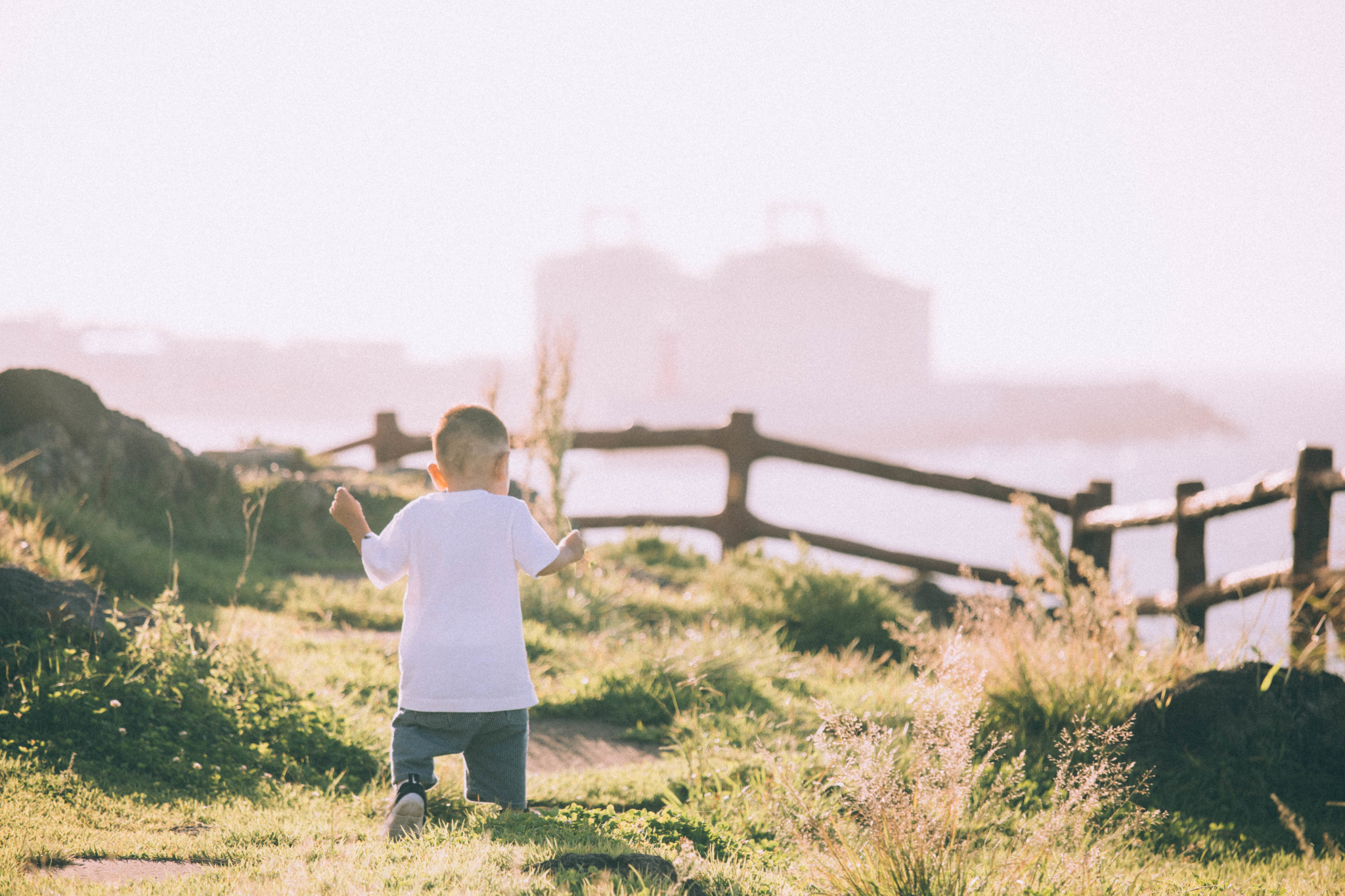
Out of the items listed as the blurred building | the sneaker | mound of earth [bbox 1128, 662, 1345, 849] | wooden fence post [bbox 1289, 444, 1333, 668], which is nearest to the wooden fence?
wooden fence post [bbox 1289, 444, 1333, 668]

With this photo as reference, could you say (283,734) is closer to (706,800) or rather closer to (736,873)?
(706,800)

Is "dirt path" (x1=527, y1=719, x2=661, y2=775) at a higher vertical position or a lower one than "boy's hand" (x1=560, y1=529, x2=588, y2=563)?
lower

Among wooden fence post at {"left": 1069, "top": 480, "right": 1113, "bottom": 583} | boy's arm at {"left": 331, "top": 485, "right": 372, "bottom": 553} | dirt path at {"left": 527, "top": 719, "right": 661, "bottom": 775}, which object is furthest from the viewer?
wooden fence post at {"left": 1069, "top": 480, "right": 1113, "bottom": 583}

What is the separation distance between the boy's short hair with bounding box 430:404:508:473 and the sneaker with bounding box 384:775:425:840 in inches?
36.1

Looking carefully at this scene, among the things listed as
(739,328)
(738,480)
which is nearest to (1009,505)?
(738,480)

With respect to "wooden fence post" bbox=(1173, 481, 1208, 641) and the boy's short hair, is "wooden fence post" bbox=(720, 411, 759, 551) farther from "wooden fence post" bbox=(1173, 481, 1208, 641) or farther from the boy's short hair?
the boy's short hair

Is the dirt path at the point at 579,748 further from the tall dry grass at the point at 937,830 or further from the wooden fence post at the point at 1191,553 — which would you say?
the wooden fence post at the point at 1191,553

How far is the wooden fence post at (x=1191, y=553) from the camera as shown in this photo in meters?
5.56

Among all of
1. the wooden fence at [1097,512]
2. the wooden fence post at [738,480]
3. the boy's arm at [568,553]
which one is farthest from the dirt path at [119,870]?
the wooden fence post at [738,480]

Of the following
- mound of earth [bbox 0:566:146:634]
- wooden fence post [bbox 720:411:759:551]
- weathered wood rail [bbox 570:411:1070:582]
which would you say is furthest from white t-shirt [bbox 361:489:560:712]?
wooden fence post [bbox 720:411:759:551]

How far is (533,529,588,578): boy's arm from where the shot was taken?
2.71 m

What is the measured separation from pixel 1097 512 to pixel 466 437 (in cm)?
Answer: 517

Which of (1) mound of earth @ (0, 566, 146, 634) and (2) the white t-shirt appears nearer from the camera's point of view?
(2) the white t-shirt

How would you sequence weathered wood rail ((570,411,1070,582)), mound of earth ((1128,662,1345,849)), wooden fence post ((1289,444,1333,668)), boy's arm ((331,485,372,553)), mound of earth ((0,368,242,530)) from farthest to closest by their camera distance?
weathered wood rail ((570,411,1070,582))
mound of earth ((0,368,242,530))
wooden fence post ((1289,444,1333,668))
mound of earth ((1128,662,1345,849))
boy's arm ((331,485,372,553))
